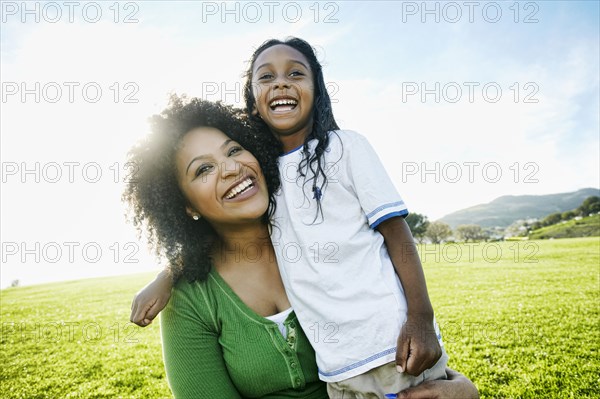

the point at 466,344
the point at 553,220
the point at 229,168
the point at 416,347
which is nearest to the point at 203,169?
the point at 229,168

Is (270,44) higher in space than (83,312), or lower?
higher

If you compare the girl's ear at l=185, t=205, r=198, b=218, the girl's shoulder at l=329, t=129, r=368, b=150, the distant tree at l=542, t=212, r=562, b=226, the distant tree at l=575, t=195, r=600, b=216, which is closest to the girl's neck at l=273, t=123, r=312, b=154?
the girl's shoulder at l=329, t=129, r=368, b=150

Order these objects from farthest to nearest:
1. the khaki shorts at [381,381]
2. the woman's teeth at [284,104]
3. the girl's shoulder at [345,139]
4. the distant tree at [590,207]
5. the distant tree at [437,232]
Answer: the distant tree at [590,207]
the distant tree at [437,232]
the woman's teeth at [284,104]
the girl's shoulder at [345,139]
the khaki shorts at [381,381]

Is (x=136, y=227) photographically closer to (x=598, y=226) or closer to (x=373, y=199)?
(x=373, y=199)

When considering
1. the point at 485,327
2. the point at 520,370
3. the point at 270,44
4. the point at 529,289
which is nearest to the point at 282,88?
the point at 270,44

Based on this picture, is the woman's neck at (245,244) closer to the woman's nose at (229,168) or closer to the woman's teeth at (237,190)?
the woman's teeth at (237,190)

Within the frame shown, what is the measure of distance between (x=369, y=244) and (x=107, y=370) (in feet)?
21.1

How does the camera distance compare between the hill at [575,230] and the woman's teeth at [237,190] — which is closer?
the woman's teeth at [237,190]

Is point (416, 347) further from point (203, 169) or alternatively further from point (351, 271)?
point (203, 169)

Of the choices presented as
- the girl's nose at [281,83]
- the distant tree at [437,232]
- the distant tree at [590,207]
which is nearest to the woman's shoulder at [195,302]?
the girl's nose at [281,83]

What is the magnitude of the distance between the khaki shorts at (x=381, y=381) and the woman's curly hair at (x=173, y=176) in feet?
3.50

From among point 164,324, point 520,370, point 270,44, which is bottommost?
point 520,370

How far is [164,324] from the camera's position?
6.95 ft

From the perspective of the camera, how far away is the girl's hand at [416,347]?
5.99ft
